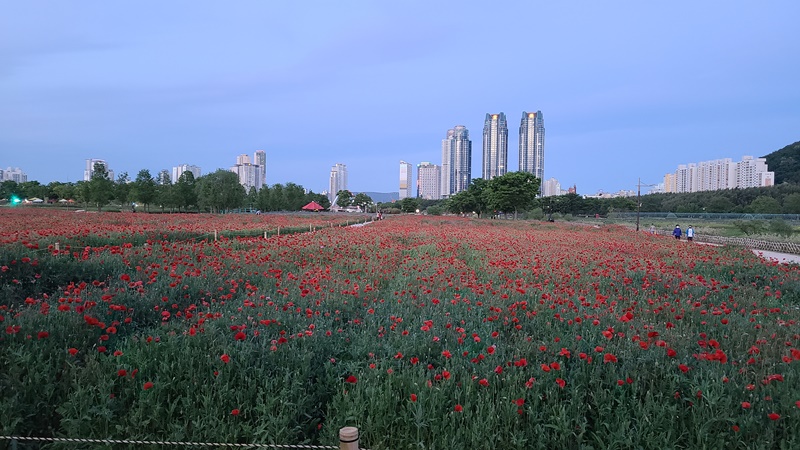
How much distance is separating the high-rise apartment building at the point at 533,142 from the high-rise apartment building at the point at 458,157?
36997 millimetres

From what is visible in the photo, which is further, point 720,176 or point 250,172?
point 250,172

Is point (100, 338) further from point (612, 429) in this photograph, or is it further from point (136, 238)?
point (136, 238)

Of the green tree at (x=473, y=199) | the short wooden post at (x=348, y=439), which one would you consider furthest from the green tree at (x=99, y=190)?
the short wooden post at (x=348, y=439)

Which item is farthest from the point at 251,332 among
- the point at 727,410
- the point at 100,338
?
the point at 727,410

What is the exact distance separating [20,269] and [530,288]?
7441 millimetres

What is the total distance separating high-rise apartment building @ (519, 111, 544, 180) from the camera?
124125 mm

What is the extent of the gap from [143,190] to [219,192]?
965 centimetres

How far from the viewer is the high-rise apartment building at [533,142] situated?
4887 inches

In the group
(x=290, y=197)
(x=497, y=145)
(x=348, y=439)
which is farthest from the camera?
(x=497, y=145)

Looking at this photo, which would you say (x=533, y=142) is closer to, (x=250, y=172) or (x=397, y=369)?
(x=250, y=172)

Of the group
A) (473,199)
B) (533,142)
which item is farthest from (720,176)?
(473,199)

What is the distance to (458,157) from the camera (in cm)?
17112

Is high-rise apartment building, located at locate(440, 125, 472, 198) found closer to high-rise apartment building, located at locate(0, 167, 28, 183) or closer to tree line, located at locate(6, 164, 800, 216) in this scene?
tree line, located at locate(6, 164, 800, 216)

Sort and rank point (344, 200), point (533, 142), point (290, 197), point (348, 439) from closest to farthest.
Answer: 1. point (348, 439)
2. point (290, 197)
3. point (533, 142)
4. point (344, 200)
